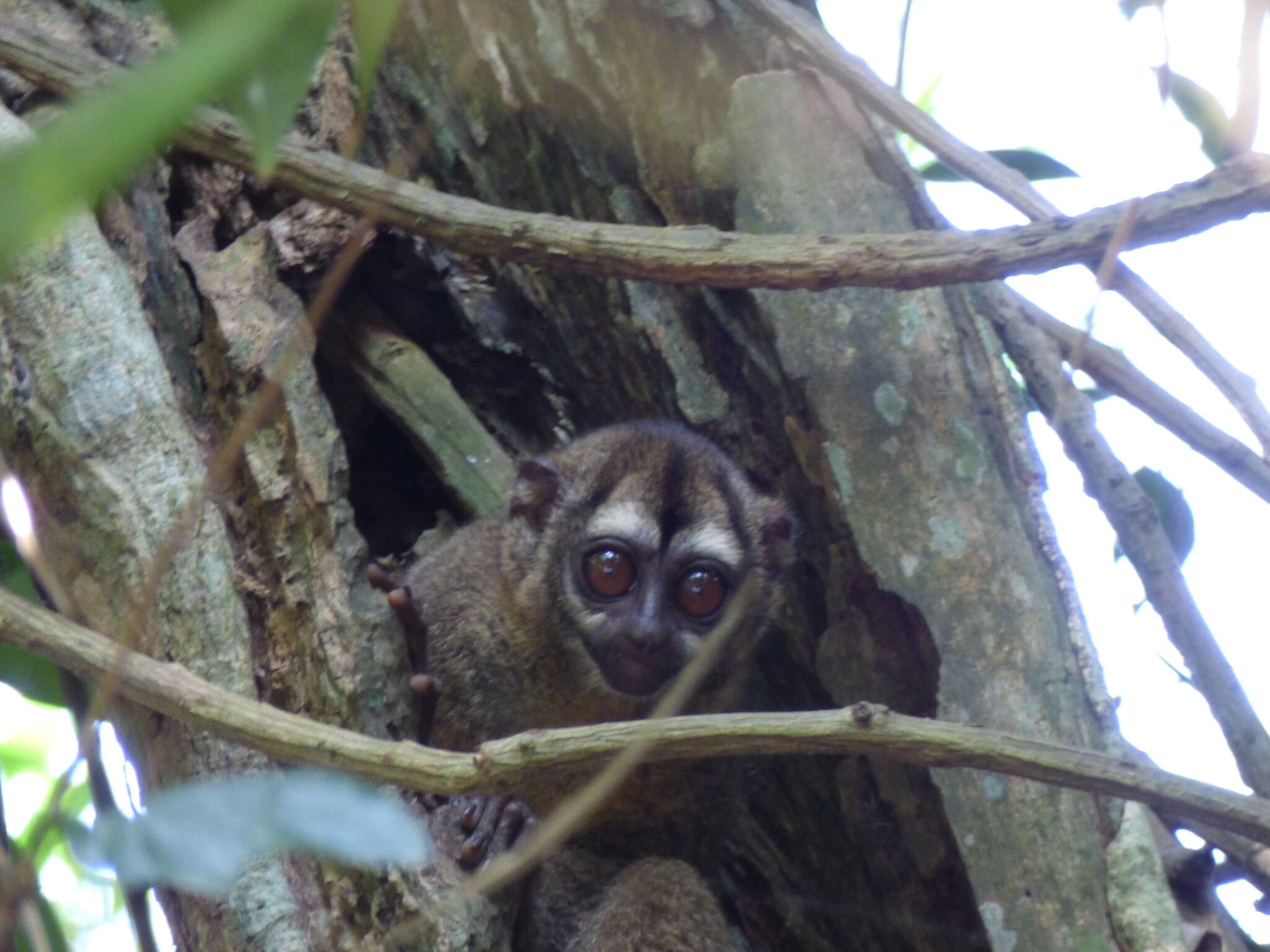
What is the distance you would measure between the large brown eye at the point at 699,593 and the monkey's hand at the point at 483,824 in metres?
0.85

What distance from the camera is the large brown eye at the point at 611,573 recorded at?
4230 mm

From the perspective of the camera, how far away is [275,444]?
3.56m

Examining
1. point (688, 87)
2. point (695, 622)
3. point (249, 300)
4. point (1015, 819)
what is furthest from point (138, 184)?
point (1015, 819)

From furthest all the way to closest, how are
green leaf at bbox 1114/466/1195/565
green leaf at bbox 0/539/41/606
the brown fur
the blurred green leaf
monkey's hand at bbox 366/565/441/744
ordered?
green leaf at bbox 1114/466/1195/565 < the brown fur < green leaf at bbox 0/539/41/606 < monkey's hand at bbox 366/565/441/744 < the blurred green leaf

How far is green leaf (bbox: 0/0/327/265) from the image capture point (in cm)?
96

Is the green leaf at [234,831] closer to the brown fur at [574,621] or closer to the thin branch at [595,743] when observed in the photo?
the thin branch at [595,743]

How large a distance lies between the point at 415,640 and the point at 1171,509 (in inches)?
94.7

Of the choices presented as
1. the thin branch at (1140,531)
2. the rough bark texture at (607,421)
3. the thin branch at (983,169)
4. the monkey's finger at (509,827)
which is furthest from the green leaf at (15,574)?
the thin branch at (1140,531)

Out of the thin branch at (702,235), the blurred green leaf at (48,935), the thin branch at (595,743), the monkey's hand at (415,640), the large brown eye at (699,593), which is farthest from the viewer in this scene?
the large brown eye at (699,593)

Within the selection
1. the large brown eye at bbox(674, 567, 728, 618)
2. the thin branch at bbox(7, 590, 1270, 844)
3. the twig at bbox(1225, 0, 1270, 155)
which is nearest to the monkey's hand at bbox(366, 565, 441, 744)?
the large brown eye at bbox(674, 567, 728, 618)

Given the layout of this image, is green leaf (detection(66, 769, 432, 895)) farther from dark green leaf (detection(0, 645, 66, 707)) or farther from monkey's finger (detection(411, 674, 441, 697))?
dark green leaf (detection(0, 645, 66, 707))

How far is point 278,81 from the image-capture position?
1131 mm

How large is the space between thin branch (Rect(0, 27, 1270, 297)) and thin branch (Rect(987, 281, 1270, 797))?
55 centimetres

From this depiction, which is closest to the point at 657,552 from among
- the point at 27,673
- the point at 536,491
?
the point at 536,491
